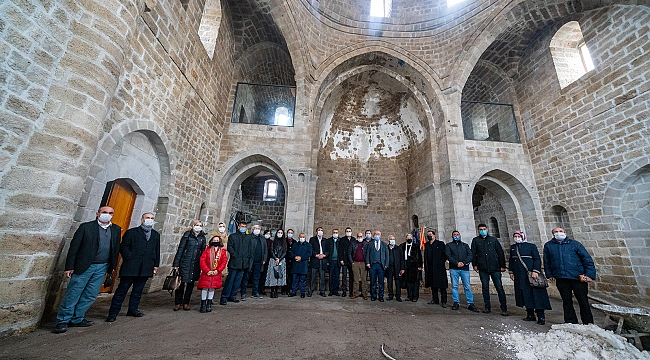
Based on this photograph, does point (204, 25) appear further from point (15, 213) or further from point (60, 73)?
point (15, 213)

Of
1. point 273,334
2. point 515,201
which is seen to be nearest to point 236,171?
point 273,334

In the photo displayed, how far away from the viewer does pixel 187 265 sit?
13.4 ft

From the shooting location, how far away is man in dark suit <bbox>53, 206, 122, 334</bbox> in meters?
2.91

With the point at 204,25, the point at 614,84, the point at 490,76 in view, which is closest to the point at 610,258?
the point at 614,84

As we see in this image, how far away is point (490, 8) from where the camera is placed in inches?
346

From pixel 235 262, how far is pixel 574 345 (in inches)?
197

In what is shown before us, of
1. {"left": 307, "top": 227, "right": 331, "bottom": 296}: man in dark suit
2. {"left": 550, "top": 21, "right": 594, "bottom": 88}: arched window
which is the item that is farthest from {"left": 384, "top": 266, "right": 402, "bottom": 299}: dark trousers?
{"left": 550, "top": 21, "right": 594, "bottom": 88}: arched window

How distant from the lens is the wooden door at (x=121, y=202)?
463 centimetres

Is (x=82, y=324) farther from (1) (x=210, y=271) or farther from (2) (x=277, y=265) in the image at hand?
(2) (x=277, y=265)

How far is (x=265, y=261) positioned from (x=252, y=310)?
5.76ft

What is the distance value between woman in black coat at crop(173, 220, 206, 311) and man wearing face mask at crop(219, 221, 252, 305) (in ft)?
1.91

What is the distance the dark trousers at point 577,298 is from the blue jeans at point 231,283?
559 centimetres

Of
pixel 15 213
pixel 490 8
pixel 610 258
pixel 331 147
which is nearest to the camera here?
pixel 15 213

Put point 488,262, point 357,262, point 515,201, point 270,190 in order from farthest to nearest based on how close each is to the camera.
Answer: point 270,190 < point 515,201 < point 357,262 < point 488,262
